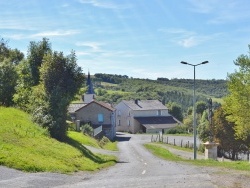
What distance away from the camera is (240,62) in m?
38.0

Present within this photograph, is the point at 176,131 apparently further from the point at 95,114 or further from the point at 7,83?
the point at 7,83

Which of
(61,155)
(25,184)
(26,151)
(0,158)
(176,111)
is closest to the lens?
(25,184)

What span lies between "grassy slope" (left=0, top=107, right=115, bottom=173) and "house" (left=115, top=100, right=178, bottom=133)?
7086 centimetres

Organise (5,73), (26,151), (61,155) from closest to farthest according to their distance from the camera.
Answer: (26,151), (61,155), (5,73)

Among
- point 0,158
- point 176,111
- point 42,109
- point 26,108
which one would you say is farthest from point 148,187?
point 176,111

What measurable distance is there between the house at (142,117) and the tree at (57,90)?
6623cm

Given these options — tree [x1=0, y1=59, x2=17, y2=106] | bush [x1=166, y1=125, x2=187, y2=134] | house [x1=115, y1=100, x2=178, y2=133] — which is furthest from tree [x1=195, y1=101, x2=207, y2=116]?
tree [x1=0, y1=59, x2=17, y2=106]

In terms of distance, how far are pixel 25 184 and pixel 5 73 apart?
27568 mm

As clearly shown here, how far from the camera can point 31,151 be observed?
2219 centimetres

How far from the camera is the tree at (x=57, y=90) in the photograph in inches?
1262

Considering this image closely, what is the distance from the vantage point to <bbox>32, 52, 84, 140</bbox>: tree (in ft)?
105

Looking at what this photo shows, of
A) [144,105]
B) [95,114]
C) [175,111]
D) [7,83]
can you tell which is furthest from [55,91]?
[175,111]

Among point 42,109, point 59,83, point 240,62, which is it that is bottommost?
point 42,109

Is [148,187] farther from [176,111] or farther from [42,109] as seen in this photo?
[176,111]
